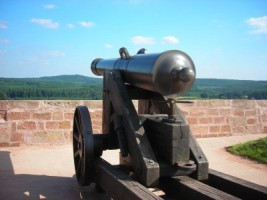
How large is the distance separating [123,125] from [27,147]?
12.6ft

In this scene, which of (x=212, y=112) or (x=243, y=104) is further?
(x=243, y=104)

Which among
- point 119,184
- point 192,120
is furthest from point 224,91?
point 119,184

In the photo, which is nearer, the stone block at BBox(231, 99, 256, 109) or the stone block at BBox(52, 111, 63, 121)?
the stone block at BBox(52, 111, 63, 121)

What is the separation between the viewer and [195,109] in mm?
7754

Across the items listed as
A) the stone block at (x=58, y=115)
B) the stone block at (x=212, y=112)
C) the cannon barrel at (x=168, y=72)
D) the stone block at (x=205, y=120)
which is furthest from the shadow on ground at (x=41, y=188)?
the stone block at (x=212, y=112)

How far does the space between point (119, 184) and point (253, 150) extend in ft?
14.6

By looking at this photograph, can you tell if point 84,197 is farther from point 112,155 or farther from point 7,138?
point 7,138

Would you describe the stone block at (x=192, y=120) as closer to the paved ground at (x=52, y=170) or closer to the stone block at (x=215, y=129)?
the stone block at (x=215, y=129)

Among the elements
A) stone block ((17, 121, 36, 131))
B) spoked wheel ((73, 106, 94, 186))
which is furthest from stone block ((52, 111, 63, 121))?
spoked wheel ((73, 106, 94, 186))

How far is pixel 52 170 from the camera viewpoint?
487cm

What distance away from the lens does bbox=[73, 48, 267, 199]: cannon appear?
2.69 m

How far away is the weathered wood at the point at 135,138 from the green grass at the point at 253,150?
3.41 meters

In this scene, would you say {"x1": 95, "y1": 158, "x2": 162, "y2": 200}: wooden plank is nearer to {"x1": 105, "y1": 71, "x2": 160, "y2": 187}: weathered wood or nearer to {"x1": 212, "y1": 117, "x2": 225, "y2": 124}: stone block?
{"x1": 105, "y1": 71, "x2": 160, "y2": 187}: weathered wood

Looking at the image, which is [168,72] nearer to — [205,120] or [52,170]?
[52,170]
